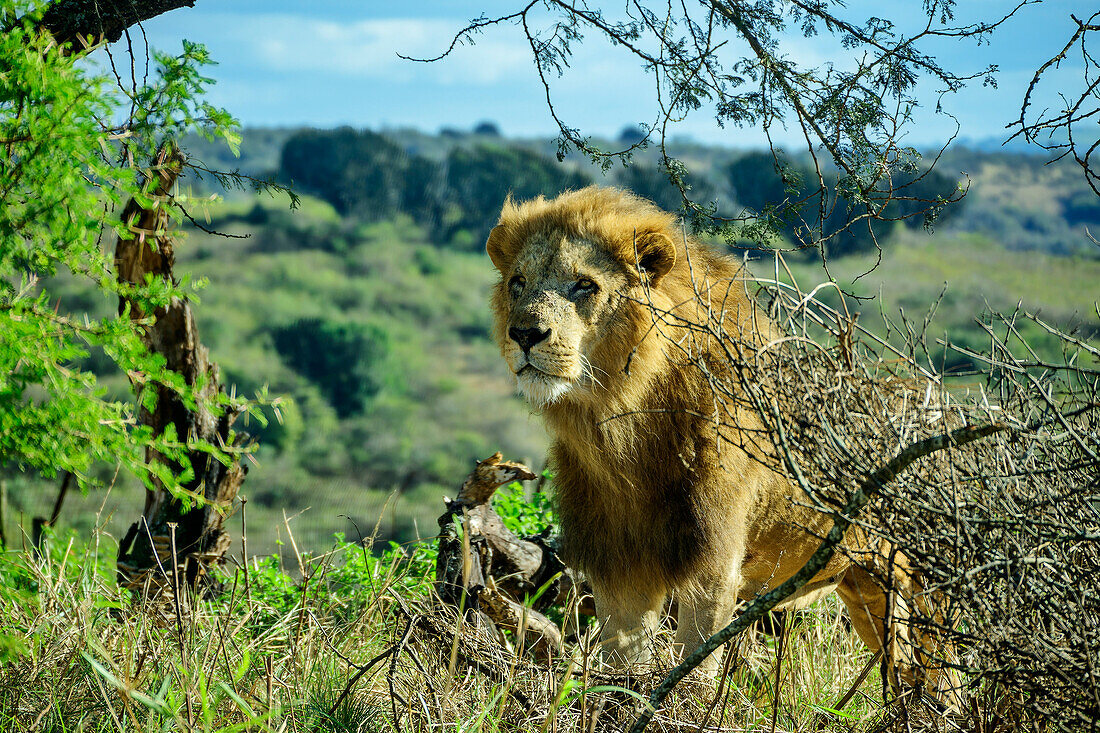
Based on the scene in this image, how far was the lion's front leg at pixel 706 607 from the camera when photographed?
12.6 ft

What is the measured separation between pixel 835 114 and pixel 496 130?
2904 inches

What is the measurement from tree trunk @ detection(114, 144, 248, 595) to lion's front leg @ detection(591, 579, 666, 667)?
2.04 metres

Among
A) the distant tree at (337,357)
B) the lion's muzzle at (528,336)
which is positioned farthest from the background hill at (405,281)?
the lion's muzzle at (528,336)

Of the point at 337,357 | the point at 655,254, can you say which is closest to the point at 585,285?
the point at 655,254

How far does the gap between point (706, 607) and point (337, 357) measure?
120ft

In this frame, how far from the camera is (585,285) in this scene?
384 cm

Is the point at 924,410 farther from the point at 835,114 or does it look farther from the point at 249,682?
the point at 249,682

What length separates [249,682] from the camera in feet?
10.9

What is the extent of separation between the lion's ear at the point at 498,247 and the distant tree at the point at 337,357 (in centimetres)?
3522

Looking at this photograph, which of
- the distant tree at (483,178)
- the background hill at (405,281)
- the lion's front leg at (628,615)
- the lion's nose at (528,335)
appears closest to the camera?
the lion's nose at (528,335)

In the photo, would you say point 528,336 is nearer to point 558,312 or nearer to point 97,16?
point 558,312

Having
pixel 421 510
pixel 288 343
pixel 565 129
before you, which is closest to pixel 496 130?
pixel 288 343

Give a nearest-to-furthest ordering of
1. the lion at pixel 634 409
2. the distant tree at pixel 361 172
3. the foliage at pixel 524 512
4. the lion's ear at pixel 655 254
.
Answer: the lion at pixel 634 409
the lion's ear at pixel 655 254
the foliage at pixel 524 512
the distant tree at pixel 361 172

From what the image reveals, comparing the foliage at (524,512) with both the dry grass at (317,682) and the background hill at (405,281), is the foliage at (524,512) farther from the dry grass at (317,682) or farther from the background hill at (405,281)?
the background hill at (405,281)
